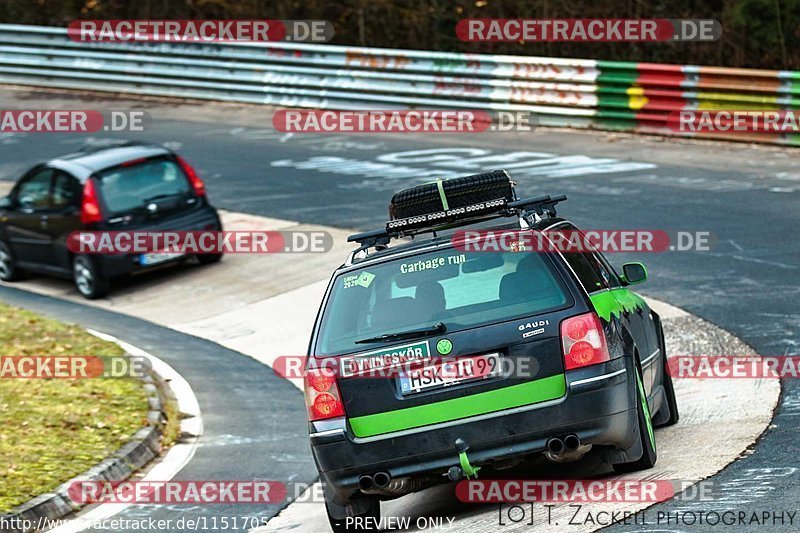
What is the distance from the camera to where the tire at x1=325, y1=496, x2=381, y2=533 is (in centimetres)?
775

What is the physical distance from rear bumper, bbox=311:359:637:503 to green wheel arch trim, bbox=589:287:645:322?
0.36 m

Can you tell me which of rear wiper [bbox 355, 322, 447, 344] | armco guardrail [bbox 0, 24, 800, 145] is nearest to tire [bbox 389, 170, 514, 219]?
rear wiper [bbox 355, 322, 447, 344]

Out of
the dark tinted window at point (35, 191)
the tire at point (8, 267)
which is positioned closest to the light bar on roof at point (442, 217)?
the dark tinted window at point (35, 191)

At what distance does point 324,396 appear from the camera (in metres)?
7.61

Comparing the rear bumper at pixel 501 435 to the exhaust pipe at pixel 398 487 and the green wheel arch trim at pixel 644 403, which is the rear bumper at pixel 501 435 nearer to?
the exhaust pipe at pixel 398 487

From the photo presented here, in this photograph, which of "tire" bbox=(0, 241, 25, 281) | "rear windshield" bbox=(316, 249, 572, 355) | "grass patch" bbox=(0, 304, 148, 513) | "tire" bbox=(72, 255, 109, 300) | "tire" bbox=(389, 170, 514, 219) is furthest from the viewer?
"tire" bbox=(0, 241, 25, 281)

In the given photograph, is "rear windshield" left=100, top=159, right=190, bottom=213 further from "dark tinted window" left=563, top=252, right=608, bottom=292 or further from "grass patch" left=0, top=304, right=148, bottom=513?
"dark tinted window" left=563, top=252, right=608, bottom=292

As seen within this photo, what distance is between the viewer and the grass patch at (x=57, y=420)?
980cm

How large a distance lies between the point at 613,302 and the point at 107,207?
35.7ft

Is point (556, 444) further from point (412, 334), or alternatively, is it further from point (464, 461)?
point (412, 334)

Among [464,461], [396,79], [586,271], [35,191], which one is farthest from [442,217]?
[396,79]

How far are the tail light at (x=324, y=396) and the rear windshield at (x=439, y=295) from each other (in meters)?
0.14

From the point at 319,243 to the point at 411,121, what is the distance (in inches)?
323

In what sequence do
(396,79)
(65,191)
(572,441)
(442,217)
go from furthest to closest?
(396,79) < (65,191) < (442,217) < (572,441)
